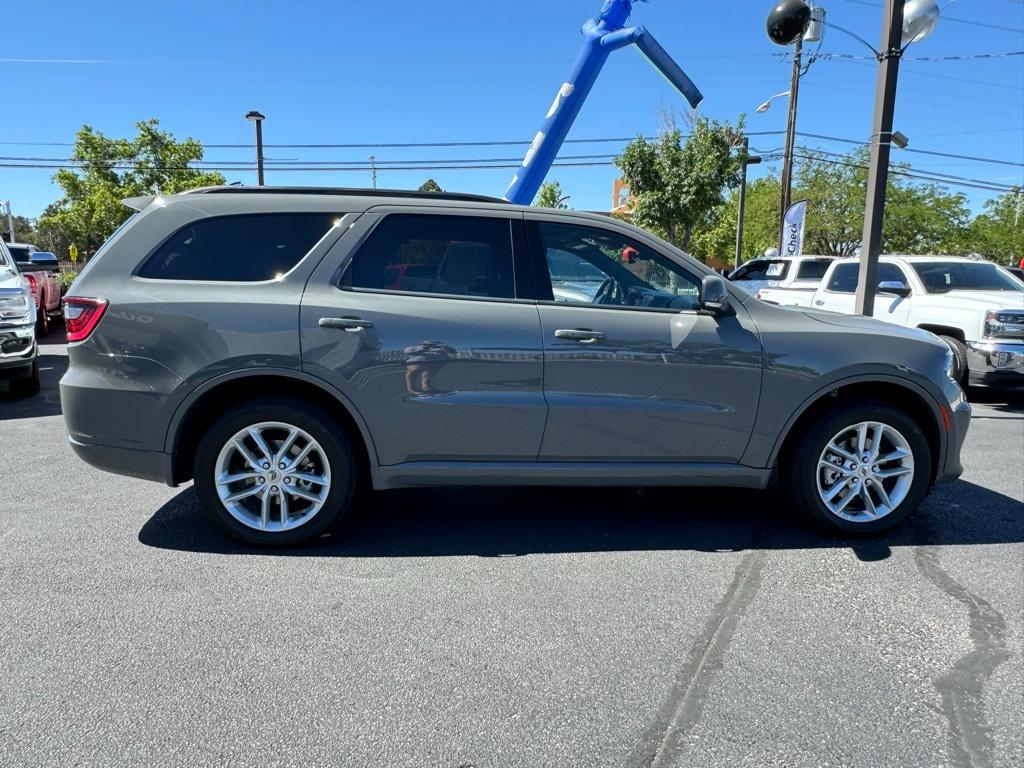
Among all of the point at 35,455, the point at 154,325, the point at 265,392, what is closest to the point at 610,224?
the point at 265,392

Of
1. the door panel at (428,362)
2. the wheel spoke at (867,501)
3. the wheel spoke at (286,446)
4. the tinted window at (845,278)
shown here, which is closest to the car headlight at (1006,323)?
the tinted window at (845,278)

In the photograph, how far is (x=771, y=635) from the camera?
300 cm

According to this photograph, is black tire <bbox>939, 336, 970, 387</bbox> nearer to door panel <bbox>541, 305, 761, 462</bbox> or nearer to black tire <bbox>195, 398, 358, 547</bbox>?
door panel <bbox>541, 305, 761, 462</bbox>

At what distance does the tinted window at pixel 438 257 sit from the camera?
12.4 feet

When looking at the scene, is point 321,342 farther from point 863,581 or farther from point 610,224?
point 863,581

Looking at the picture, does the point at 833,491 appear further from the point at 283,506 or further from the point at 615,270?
the point at 283,506

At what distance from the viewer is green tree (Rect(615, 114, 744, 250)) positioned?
21.7 meters

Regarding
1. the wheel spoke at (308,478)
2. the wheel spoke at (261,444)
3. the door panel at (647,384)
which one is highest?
the door panel at (647,384)

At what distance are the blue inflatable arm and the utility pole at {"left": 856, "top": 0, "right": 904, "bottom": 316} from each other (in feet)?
14.2

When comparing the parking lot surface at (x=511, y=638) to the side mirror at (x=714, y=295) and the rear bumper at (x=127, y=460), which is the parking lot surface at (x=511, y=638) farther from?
the side mirror at (x=714, y=295)

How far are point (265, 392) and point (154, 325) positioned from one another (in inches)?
24.8

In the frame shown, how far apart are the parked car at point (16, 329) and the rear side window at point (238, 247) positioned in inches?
183

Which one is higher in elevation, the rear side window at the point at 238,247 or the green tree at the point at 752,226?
the green tree at the point at 752,226

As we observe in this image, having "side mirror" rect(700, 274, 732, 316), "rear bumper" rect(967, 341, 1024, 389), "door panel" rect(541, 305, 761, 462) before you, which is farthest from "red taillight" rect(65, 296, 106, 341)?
"rear bumper" rect(967, 341, 1024, 389)
